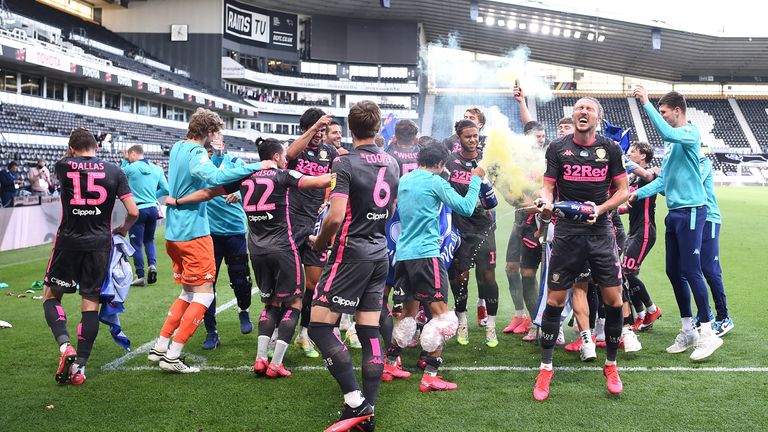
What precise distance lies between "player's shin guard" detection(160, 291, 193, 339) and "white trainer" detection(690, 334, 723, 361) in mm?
4578

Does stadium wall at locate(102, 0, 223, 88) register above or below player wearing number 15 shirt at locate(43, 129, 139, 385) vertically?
above

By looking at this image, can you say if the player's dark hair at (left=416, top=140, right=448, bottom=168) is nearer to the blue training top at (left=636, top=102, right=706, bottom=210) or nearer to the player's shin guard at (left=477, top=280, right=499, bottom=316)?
the player's shin guard at (left=477, top=280, right=499, bottom=316)

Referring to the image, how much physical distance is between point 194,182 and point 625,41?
54.7m

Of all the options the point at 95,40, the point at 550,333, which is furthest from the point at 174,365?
the point at 95,40

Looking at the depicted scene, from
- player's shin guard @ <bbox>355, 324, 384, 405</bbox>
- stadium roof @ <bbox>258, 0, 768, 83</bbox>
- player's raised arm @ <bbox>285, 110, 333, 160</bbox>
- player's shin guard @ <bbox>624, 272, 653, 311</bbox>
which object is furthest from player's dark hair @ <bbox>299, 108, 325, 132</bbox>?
stadium roof @ <bbox>258, 0, 768, 83</bbox>

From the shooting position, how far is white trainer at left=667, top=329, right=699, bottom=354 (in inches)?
247

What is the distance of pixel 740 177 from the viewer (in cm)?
5219

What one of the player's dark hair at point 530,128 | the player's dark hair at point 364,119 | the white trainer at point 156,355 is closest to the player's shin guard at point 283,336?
the white trainer at point 156,355

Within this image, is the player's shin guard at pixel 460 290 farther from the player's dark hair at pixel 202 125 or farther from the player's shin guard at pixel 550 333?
the player's dark hair at pixel 202 125

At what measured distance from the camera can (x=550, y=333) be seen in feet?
17.2

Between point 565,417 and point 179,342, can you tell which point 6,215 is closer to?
point 179,342

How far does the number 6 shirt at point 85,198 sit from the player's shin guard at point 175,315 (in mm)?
823

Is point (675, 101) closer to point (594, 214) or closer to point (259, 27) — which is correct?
point (594, 214)

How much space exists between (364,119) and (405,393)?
2194 millimetres
